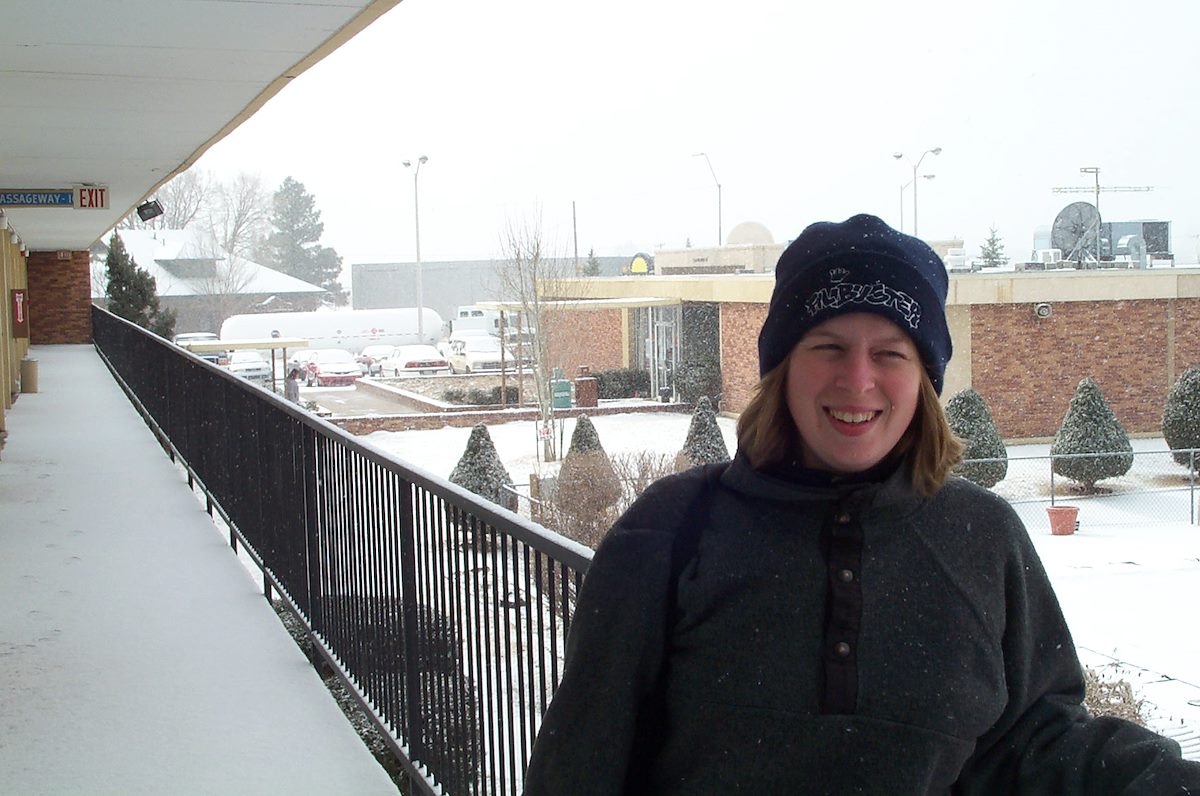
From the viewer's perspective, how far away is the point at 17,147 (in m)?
9.20

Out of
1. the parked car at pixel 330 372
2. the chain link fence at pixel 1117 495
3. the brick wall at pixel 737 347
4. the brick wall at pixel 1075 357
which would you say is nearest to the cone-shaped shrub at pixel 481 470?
the chain link fence at pixel 1117 495

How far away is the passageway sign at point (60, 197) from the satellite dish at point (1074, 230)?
28.9 m

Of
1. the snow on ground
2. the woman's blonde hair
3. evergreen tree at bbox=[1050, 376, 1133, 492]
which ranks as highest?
the woman's blonde hair

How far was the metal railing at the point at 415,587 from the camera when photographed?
101 inches

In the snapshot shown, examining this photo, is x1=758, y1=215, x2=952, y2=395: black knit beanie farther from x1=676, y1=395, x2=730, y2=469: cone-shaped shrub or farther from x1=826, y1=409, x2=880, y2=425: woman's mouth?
x1=676, y1=395, x2=730, y2=469: cone-shaped shrub

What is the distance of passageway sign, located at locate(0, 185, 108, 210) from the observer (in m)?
12.5

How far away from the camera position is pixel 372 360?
5050 cm

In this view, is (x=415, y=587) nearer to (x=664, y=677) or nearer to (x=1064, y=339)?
(x=664, y=677)

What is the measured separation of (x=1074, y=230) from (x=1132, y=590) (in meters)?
17.9

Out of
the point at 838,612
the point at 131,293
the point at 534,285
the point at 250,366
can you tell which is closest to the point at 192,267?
the point at 250,366

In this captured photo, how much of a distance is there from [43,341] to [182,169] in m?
17.9

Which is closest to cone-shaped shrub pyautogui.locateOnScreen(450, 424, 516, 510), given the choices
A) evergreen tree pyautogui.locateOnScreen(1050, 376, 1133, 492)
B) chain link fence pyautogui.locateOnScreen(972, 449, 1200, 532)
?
chain link fence pyautogui.locateOnScreen(972, 449, 1200, 532)

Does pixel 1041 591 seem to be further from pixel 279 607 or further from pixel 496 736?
pixel 279 607

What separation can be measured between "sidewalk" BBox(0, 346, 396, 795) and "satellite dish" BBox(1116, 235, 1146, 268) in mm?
36588
